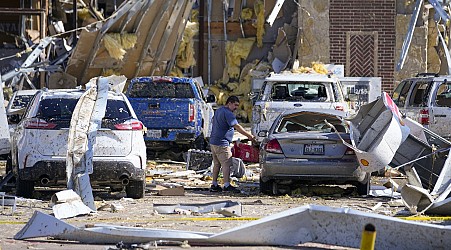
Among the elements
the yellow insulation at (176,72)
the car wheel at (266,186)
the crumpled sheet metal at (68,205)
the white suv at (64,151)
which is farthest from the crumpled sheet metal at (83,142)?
the yellow insulation at (176,72)


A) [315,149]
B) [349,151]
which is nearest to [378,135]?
[349,151]

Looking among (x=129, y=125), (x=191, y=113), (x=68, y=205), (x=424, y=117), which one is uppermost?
(x=129, y=125)

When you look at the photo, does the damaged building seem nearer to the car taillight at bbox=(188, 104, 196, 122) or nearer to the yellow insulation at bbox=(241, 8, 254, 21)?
the yellow insulation at bbox=(241, 8, 254, 21)

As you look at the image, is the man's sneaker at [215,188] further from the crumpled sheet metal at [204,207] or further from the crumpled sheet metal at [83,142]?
the crumpled sheet metal at [204,207]

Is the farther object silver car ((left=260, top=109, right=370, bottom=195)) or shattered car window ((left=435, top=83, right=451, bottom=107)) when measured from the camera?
A: shattered car window ((left=435, top=83, right=451, bottom=107))

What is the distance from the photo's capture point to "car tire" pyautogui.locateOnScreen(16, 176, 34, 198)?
15625mm

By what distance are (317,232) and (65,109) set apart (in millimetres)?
6505

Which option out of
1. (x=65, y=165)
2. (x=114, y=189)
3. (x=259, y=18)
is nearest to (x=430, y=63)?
(x=259, y=18)

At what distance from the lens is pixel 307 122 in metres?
17.4

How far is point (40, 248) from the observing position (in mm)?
10602

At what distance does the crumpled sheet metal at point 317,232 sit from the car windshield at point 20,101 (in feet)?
38.4

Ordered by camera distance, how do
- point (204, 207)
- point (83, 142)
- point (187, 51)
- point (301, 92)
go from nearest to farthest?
point (204, 207), point (83, 142), point (301, 92), point (187, 51)

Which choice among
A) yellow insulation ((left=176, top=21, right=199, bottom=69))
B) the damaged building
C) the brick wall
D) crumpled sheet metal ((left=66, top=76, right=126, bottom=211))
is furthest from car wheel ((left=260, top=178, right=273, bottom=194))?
the brick wall

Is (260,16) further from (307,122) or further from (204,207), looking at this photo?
(204,207)
